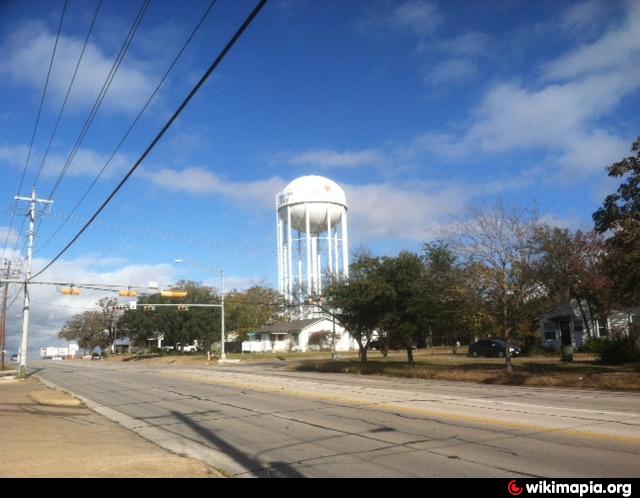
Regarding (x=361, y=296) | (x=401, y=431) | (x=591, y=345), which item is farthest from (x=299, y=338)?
(x=401, y=431)

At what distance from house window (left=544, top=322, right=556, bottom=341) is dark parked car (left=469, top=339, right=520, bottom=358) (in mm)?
4160

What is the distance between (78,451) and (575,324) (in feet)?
142

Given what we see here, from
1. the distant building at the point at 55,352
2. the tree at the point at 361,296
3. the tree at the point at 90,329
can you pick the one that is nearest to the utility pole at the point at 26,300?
the tree at the point at 361,296

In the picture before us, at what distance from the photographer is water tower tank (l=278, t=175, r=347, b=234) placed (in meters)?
61.9

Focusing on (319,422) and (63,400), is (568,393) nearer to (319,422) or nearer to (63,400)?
(319,422)

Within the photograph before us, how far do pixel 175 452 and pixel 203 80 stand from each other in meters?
6.34

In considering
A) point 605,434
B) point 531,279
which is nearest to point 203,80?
point 605,434

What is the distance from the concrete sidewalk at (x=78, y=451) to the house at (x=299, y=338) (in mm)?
59603

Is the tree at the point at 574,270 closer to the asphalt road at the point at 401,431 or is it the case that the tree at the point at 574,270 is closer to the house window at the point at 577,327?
the house window at the point at 577,327

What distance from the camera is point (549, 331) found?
4734 centimetres

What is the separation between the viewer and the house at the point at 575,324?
4100 centimetres
